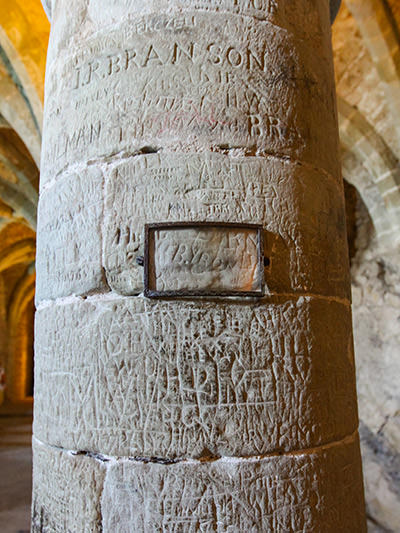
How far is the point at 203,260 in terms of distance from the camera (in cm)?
134

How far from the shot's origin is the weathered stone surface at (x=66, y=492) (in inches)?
51.4

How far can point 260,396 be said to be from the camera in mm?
1307

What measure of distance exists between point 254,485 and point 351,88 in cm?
454

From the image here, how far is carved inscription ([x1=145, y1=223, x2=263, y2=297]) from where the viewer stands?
4.36 ft

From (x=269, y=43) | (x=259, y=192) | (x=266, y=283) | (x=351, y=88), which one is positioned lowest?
(x=266, y=283)

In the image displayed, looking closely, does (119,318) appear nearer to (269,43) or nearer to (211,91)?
(211,91)

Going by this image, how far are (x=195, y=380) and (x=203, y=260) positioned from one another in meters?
0.37

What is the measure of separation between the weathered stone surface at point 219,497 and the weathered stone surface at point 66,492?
5 cm

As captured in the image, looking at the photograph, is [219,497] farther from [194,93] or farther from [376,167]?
[376,167]

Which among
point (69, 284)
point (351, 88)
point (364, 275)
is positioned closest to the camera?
point (69, 284)

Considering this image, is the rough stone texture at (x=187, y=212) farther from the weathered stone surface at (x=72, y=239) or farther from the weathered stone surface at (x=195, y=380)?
the weathered stone surface at (x=195, y=380)

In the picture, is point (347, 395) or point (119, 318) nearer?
point (119, 318)

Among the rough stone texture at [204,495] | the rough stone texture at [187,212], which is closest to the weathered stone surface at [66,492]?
the rough stone texture at [204,495]

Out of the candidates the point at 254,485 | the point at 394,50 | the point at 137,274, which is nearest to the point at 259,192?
the point at 137,274
